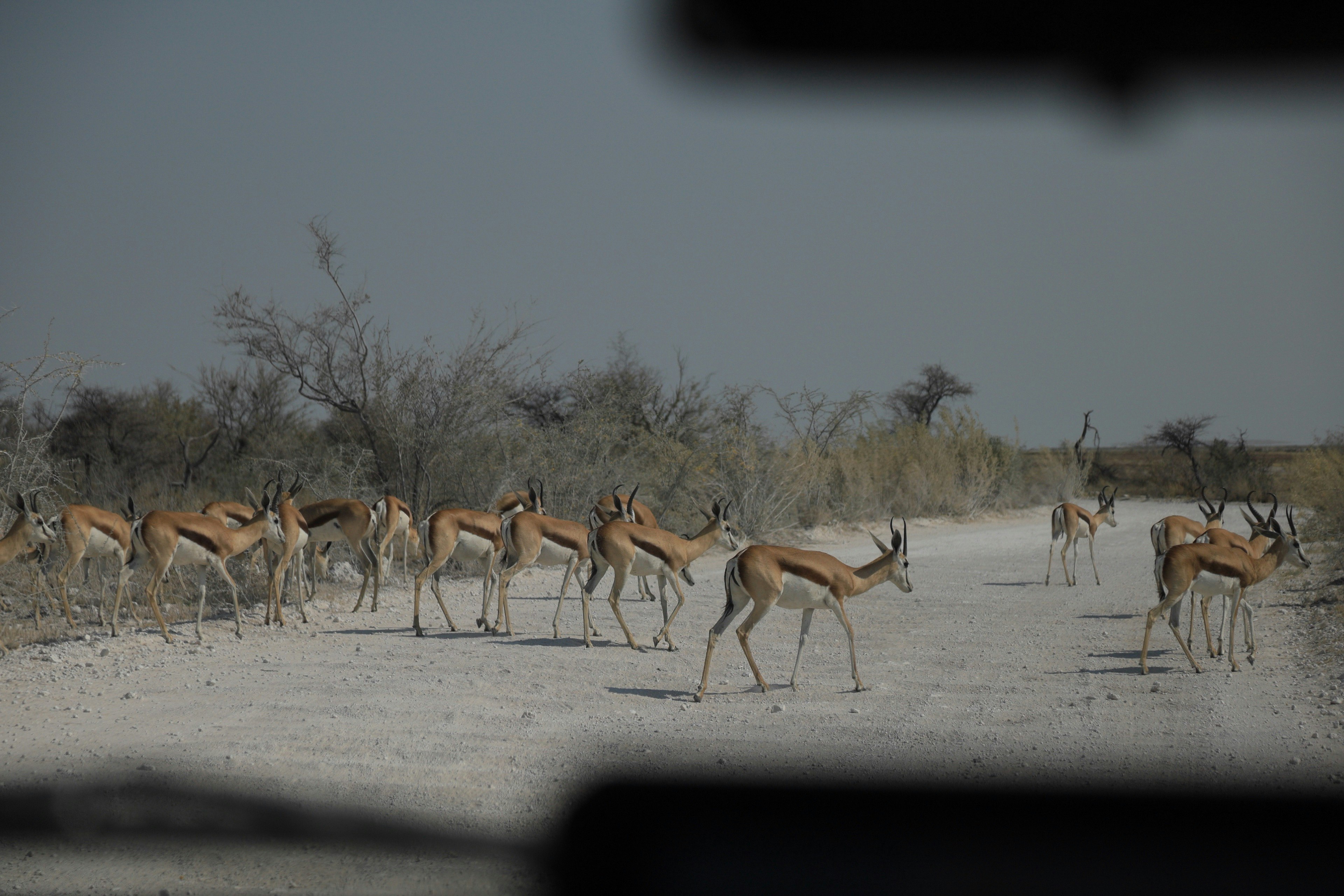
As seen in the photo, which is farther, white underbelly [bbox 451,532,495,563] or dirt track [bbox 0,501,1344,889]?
white underbelly [bbox 451,532,495,563]

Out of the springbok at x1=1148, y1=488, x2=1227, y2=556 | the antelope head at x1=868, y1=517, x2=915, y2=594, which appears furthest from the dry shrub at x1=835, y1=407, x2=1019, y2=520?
the antelope head at x1=868, y1=517, x2=915, y2=594

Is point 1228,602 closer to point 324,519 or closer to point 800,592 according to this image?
point 800,592

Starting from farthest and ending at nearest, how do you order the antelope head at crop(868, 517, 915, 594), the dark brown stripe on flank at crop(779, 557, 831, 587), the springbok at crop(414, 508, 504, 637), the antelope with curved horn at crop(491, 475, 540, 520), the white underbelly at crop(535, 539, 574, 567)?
the antelope with curved horn at crop(491, 475, 540, 520)
the springbok at crop(414, 508, 504, 637)
the white underbelly at crop(535, 539, 574, 567)
the antelope head at crop(868, 517, 915, 594)
the dark brown stripe on flank at crop(779, 557, 831, 587)

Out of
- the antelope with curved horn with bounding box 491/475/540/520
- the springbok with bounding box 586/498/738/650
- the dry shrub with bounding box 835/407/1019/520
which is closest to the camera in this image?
the springbok with bounding box 586/498/738/650

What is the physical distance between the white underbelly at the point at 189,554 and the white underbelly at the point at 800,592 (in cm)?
524

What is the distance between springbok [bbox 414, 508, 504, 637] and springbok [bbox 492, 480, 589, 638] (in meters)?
0.15

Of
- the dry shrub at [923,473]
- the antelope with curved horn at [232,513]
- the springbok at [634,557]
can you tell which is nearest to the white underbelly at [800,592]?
the springbok at [634,557]

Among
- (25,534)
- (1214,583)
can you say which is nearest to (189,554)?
(25,534)

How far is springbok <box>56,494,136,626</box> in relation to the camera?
30.7 feet

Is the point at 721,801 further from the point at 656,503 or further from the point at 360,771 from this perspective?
the point at 656,503

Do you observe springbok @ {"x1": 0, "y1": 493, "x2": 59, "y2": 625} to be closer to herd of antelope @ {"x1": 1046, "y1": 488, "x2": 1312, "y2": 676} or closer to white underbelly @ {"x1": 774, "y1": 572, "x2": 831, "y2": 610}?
white underbelly @ {"x1": 774, "y1": 572, "x2": 831, "y2": 610}

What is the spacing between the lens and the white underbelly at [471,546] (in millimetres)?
10336

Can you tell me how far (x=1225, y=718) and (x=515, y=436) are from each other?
12.5m

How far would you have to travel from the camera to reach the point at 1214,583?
7480mm
